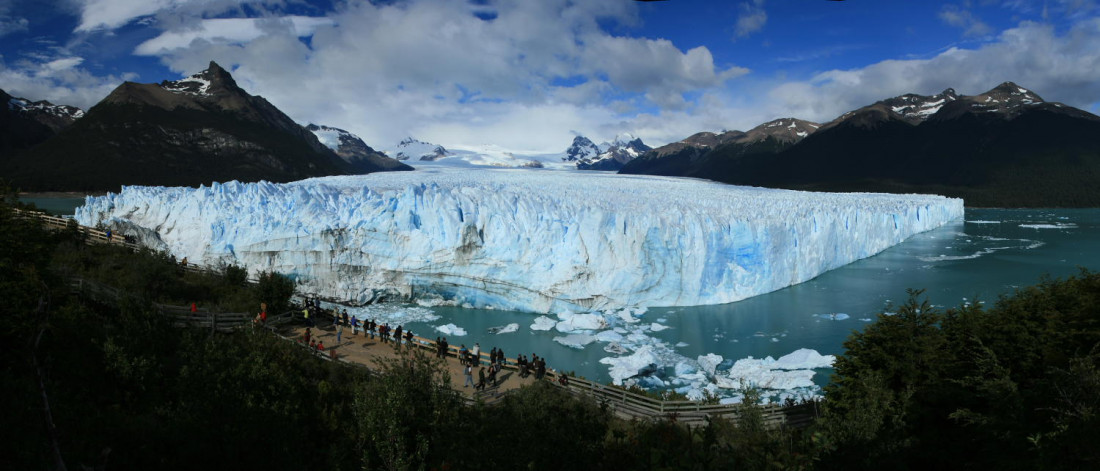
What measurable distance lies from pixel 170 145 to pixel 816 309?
77419 millimetres

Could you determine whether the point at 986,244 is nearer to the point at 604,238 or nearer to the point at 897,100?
the point at 604,238

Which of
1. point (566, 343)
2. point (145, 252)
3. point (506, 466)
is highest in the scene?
point (145, 252)

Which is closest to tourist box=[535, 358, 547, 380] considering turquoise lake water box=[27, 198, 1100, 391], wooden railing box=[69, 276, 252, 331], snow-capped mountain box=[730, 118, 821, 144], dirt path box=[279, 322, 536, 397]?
dirt path box=[279, 322, 536, 397]

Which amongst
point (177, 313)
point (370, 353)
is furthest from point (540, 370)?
point (177, 313)

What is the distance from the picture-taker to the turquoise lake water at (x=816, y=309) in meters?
14.1

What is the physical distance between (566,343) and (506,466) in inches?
389

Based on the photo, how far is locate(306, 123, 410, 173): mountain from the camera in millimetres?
125062

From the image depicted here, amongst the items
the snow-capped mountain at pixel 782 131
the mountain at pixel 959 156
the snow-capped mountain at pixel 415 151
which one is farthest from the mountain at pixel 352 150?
the snow-capped mountain at pixel 782 131

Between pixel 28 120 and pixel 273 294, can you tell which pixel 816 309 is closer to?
pixel 273 294

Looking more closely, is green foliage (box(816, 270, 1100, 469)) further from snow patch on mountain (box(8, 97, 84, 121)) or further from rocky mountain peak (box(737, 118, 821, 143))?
rocky mountain peak (box(737, 118, 821, 143))

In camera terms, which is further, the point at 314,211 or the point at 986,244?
the point at 986,244

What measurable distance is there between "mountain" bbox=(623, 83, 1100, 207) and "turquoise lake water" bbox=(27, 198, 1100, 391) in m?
53.0

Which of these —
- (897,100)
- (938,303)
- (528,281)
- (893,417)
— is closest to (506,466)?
(893,417)

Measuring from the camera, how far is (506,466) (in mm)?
4605
